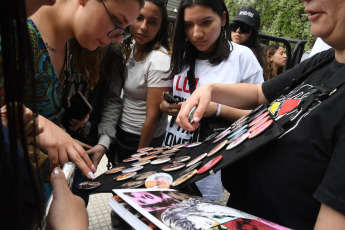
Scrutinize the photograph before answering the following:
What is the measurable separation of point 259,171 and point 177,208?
0.27m

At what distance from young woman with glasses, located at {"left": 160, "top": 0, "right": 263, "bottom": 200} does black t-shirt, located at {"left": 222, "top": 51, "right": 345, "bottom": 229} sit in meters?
0.85

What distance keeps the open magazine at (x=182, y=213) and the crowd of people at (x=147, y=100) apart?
0.42ft

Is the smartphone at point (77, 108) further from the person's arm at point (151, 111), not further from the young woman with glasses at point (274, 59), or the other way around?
the young woman with glasses at point (274, 59)

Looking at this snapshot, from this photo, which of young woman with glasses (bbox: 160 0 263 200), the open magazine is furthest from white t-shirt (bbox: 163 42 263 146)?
the open magazine

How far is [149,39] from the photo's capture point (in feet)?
6.11

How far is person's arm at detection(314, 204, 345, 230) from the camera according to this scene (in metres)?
0.55

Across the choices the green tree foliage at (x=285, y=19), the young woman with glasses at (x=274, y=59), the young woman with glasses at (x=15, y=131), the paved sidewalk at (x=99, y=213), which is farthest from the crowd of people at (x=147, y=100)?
the green tree foliage at (x=285, y=19)

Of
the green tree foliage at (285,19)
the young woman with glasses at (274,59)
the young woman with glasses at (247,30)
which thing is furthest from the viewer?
the green tree foliage at (285,19)

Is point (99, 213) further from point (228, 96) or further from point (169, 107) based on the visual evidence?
point (228, 96)

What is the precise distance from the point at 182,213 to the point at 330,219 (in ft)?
1.05

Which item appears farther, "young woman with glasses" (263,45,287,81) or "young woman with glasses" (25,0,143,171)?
"young woman with glasses" (263,45,287,81)

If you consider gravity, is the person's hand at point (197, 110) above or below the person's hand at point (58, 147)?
above

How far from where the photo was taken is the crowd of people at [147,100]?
0.43 metres

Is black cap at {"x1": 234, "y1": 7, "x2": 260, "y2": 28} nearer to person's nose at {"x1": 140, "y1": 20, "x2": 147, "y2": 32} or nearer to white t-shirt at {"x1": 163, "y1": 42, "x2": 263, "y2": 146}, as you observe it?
white t-shirt at {"x1": 163, "y1": 42, "x2": 263, "y2": 146}
